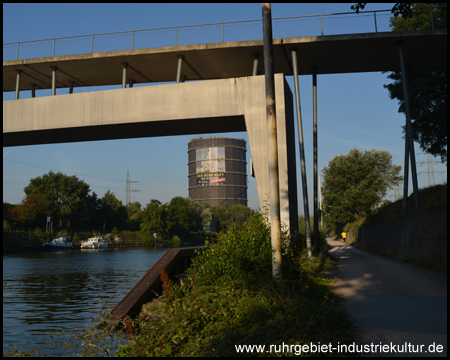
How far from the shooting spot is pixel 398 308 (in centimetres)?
862

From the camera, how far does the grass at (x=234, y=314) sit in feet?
19.6

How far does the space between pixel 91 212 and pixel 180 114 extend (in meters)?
87.9

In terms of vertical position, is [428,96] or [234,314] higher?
[428,96]

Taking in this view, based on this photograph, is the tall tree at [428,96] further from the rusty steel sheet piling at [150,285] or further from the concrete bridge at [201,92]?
the rusty steel sheet piling at [150,285]

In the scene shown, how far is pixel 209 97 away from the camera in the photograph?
62.3 feet

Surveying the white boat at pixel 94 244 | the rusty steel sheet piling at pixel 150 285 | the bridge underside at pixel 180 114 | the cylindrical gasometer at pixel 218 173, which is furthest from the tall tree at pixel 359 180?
the cylindrical gasometer at pixel 218 173

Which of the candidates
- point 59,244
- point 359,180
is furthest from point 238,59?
point 59,244

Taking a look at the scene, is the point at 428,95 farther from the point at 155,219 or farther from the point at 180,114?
the point at 155,219

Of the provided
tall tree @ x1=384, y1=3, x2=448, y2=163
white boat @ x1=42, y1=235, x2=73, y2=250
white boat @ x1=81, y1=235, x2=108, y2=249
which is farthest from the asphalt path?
white boat @ x1=81, y1=235, x2=108, y2=249

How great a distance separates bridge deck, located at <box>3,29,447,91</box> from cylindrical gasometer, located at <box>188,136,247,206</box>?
539ft

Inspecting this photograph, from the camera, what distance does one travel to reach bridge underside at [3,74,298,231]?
18.3 meters

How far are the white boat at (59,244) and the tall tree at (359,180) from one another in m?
47.3

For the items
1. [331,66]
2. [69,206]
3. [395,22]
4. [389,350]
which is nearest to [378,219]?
[395,22]

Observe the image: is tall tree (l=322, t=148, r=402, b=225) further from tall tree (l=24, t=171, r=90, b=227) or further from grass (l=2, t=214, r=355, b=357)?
tall tree (l=24, t=171, r=90, b=227)
